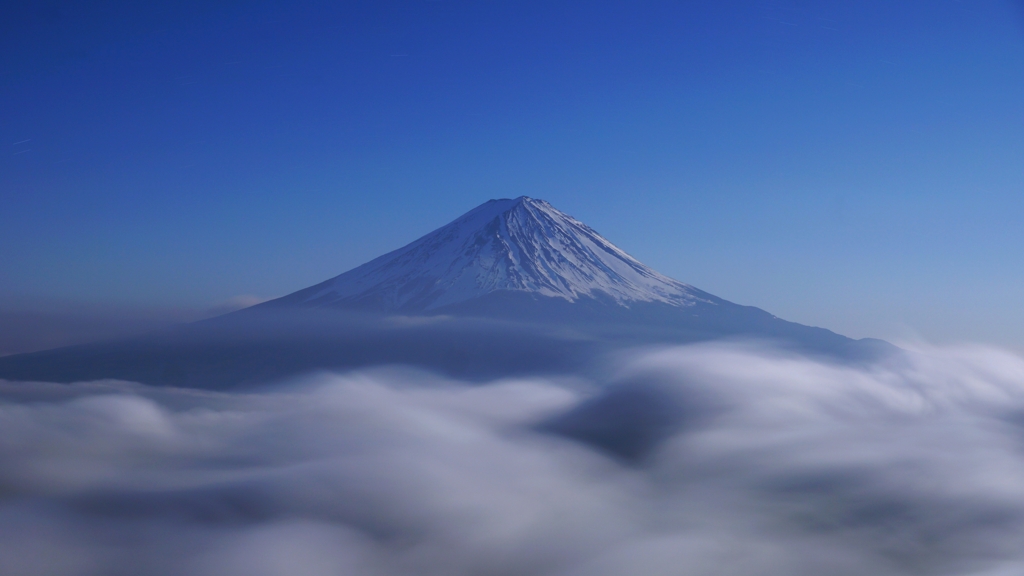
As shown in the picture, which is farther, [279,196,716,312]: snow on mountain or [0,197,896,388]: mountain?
[279,196,716,312]: snow on mountain

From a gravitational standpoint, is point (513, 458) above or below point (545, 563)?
above

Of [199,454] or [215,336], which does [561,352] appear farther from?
[215,336]

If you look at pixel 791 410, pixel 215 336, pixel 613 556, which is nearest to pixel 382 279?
pixel 215 336

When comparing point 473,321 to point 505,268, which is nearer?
point 473,321

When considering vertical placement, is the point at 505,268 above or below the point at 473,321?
above
